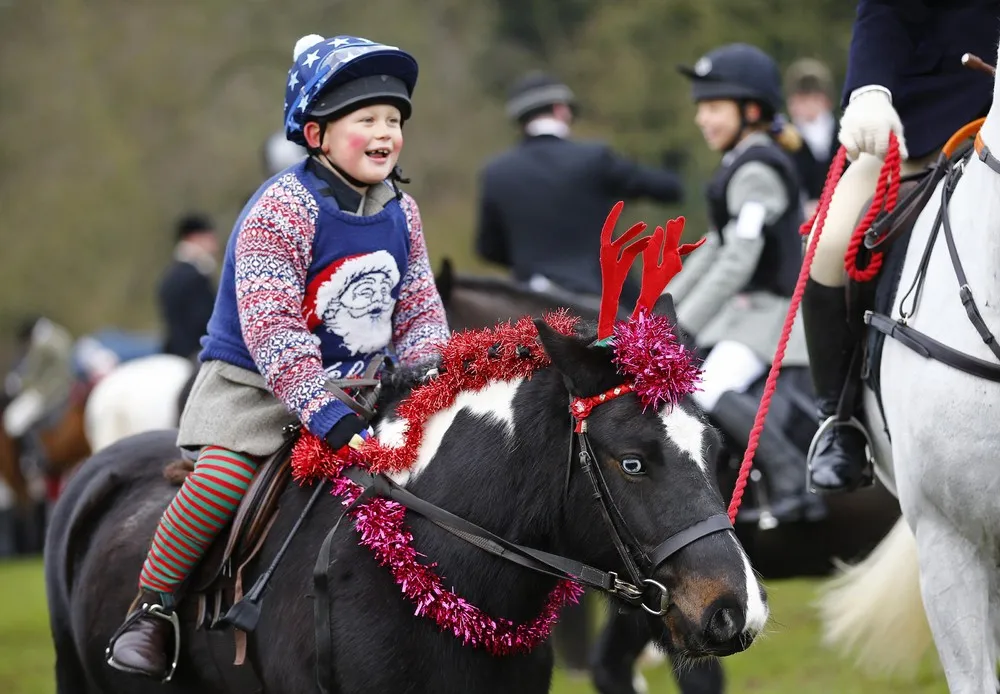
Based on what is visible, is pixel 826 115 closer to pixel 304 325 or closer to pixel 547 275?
pixel 547 275

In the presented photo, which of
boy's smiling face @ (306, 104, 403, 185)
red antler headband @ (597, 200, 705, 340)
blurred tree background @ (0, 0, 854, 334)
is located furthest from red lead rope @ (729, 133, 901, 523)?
blurred tree background @ (0, 0, 854, 334)

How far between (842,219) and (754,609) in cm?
181

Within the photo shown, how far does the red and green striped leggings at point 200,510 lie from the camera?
382 centimetres

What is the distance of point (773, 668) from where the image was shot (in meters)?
8.40

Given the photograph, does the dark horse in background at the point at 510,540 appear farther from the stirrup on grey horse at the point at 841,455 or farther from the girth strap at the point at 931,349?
the stirrup on grey horse at the point at 841,455

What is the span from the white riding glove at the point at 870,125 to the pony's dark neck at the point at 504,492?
1387 mm

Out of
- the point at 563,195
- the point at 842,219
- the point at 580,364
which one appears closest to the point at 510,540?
the point at 580,364

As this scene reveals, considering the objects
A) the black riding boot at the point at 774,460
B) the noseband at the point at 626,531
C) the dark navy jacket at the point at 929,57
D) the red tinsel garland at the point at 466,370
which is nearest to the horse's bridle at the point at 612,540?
the noseband at the point at 626,531

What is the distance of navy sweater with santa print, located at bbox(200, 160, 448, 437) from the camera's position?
3.65 m

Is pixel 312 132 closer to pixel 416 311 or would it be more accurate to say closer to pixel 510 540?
pixel 416 311

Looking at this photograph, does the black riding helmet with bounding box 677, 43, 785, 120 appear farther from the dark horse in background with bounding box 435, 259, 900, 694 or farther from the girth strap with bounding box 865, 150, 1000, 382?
the girth strap with bounding box 865, 150, 1000, 382

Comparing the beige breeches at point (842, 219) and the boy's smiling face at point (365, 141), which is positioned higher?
the beige breeches at point (842, 219)

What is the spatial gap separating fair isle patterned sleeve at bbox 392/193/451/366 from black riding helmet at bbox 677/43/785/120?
286 centimetres

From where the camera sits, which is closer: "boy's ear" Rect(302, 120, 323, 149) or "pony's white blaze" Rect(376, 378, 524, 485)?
"pony's white blaze" Rect(376, 378, 524, 485)
